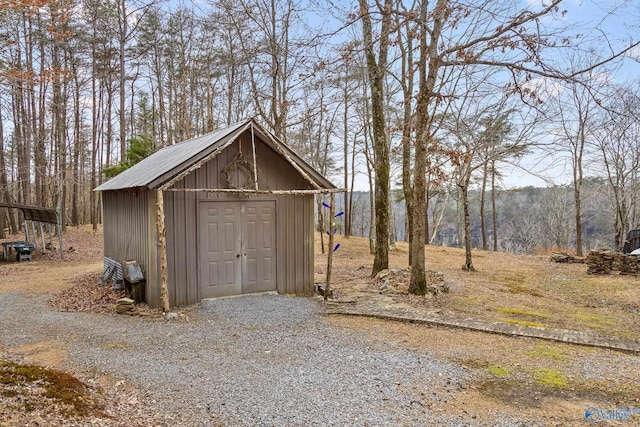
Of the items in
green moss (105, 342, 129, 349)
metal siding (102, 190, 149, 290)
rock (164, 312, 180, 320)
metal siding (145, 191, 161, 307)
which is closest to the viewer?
green moss (105, 342, 129, 349)

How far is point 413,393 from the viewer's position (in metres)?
4.11

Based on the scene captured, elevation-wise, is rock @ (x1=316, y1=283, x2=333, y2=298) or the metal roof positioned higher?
the metal roof

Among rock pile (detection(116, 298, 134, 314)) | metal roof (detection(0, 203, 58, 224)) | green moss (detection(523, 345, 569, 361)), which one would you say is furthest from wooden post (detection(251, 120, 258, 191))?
metal roof (detection(0, 203, 58, 224))

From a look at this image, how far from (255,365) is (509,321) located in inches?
191

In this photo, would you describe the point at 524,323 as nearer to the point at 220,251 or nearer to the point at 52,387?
the point at 220,251

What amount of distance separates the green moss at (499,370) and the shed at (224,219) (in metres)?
4.47

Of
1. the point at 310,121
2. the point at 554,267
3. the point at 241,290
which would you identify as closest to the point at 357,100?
the point at 310,121

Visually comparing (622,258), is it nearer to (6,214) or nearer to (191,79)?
(191,79)

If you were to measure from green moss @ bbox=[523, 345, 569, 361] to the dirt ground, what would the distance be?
0.05 ft

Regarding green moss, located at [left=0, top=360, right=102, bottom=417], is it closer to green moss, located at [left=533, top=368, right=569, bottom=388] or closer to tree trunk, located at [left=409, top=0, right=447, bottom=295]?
green moss, located at [left=533, top=368, right=569, bottom=388]

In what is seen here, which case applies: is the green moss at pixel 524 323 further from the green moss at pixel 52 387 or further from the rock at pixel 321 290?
the green moss at pixel 52 387

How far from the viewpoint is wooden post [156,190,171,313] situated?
6.89 meters

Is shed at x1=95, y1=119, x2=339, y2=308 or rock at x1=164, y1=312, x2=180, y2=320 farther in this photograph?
shed at x1=95, y1=119, x2=339, y2=308

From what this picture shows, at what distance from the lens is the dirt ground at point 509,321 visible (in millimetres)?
4051
